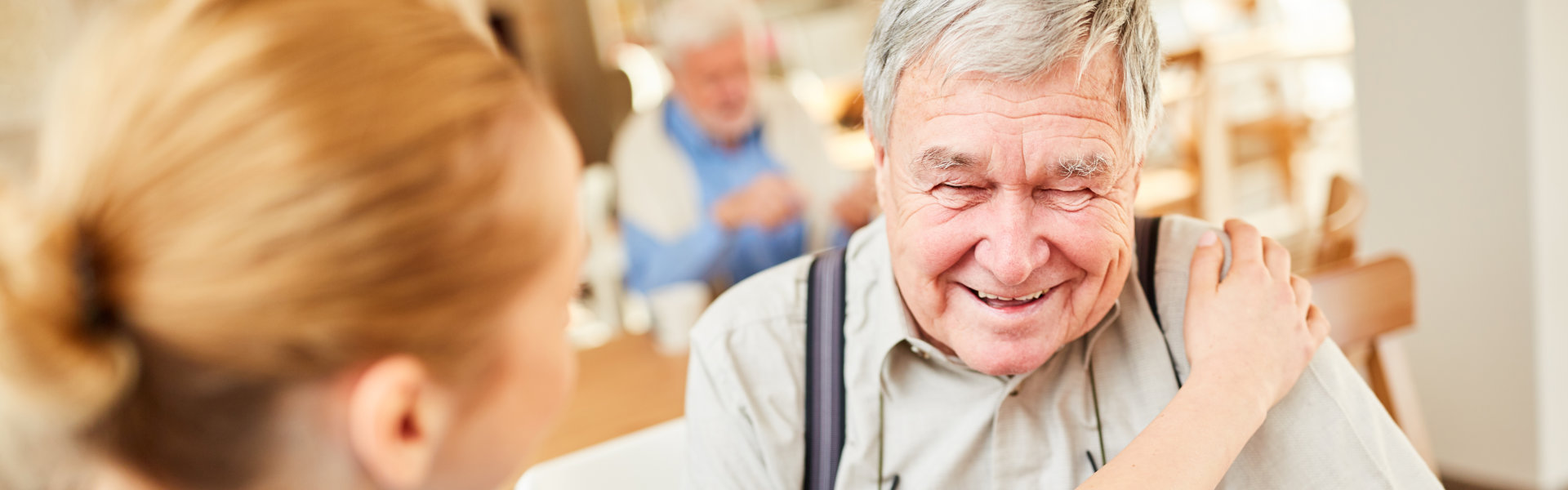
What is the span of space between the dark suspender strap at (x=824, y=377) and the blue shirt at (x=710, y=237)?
138cm

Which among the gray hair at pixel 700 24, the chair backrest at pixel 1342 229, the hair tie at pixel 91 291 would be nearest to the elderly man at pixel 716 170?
the gray hair at pixel 700 24

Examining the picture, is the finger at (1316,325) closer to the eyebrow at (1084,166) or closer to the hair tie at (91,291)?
the eyebrow at (1084,166)

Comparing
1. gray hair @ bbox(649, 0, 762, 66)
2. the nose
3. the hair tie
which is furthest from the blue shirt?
the hair tie

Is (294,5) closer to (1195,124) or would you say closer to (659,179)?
(659,179)

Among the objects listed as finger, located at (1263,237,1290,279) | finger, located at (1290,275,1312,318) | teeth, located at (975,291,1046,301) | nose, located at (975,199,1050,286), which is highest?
nose, located at (975,199,1050,286)

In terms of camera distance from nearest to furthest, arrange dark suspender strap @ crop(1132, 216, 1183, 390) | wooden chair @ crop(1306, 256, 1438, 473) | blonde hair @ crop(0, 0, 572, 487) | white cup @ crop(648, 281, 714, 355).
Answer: blonde hair @ crop(0, 0, 572, 487) → dark suspender strap @ crop(1132, 216, 1183, 390) → wooden chair @ crop(1306, 256, 1438, 473) → white cup @ crop(648, 281, 714, 355)

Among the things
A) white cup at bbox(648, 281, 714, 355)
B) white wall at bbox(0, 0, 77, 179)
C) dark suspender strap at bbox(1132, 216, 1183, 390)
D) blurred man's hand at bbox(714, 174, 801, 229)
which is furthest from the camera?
white wall at bbox(0, 0, 77, 179)

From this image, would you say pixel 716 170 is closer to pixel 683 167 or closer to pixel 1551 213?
pixel 683 167

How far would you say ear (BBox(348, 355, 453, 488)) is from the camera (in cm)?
60

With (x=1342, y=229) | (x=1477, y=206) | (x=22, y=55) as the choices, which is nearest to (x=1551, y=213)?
(x=1477, y=206)

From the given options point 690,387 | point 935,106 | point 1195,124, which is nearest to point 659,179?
point 690,387

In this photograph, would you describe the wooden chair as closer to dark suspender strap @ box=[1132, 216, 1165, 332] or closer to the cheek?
dark suspender strap @ box=[1132, 216, 1165, 332]

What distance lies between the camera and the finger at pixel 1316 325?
1.03 meters

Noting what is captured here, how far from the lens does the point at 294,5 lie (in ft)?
1.88
